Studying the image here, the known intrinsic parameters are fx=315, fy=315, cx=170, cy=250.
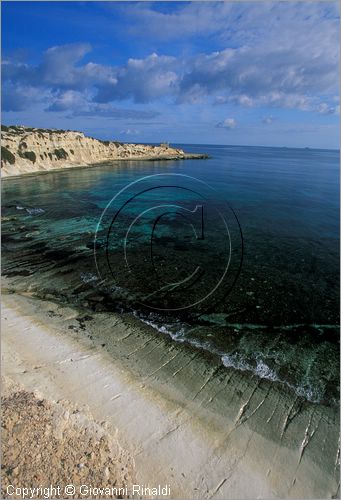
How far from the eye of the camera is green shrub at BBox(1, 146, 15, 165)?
2514 inches

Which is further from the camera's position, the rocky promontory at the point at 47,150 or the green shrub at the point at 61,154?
the green shrub at the point at 61,154

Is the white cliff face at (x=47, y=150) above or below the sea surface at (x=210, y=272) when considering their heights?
above

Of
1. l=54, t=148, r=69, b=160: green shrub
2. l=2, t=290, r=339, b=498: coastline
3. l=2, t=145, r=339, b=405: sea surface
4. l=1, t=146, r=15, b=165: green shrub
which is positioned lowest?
l=2, t=290, r=339, b=498: coastline

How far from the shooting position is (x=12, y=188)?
51188 mm

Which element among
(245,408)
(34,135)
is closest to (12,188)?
(34,135)

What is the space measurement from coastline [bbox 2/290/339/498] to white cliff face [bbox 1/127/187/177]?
192ft

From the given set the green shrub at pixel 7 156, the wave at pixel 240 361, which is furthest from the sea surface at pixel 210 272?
the green shrub at pixel 7 156

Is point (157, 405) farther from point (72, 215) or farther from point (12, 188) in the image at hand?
point (12, 188)

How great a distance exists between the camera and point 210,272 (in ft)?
66.5

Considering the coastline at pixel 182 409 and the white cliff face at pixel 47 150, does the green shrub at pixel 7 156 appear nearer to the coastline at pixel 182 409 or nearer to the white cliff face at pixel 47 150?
the white cliff face at pixel 47 150

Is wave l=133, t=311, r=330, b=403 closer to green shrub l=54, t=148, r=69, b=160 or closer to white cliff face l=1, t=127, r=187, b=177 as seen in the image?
white cliff face l=1, t=127, r=187, b=177

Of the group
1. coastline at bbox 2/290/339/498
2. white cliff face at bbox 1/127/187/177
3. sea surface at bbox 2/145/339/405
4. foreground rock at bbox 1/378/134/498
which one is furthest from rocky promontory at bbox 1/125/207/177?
foreground rock at bbox 1/378/134/498

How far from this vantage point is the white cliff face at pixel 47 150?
6638cm

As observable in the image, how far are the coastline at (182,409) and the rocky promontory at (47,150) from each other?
58.6m
